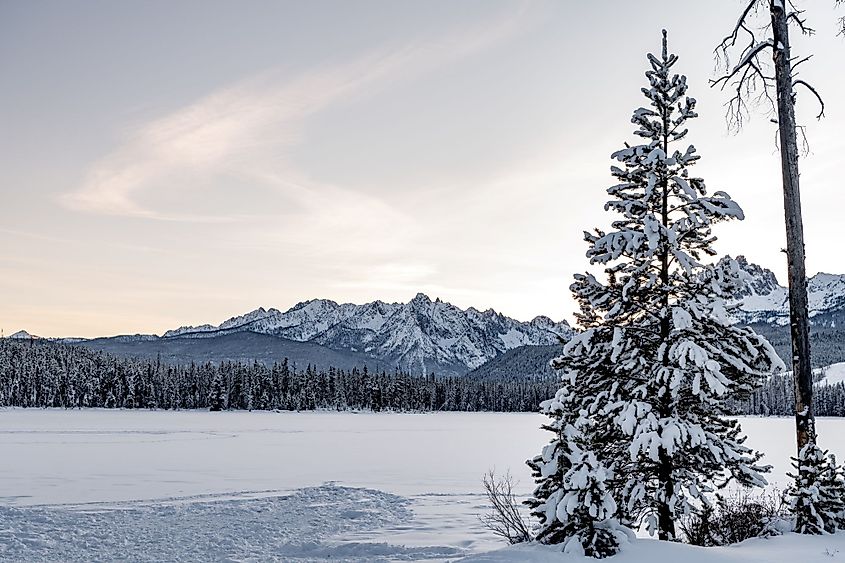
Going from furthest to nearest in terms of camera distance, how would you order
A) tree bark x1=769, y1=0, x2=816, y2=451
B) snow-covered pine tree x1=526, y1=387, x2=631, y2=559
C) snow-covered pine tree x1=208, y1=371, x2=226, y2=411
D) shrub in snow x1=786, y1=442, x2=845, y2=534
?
snow-covered pine tree x1=208, y1=371, x2=226, y2=411 → tree bark x1=769, y1=0, x2=816, y2=451 → shrub in snow x1=786, y1=442, x2=845, y2=534 → snow-covered pine tree x1=526, y1=387, x2=631, y2=559

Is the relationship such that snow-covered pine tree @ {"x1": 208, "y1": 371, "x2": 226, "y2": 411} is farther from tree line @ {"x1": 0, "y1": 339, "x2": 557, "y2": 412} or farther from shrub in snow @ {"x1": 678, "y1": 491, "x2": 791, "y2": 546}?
shrub in snow @ {"x1": 678, "y1": 491, "x2": 791, "y2": 546}

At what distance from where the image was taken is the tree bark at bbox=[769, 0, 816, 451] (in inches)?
453

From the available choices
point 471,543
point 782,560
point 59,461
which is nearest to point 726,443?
point 782,560

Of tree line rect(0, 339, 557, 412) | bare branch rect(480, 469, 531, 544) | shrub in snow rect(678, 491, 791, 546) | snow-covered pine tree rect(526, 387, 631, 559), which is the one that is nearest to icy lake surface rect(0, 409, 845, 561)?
bare branch rect(480, 469, 531, 544)

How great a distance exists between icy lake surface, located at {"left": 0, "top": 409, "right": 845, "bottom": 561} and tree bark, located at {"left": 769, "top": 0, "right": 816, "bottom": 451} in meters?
6.71

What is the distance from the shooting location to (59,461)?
32.3m

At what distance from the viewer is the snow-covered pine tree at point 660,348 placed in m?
10.3

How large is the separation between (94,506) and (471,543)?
10.7 m

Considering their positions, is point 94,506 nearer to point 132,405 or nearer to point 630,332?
point 630,332

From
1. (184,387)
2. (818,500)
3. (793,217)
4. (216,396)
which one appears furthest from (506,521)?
(184,387)

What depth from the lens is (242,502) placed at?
19.8 metres

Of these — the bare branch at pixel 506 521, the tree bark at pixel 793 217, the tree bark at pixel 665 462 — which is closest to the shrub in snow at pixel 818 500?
the tree bark at pixel 793 217

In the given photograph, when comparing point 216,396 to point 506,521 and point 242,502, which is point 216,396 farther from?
point 506,521

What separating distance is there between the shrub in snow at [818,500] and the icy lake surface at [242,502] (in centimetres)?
592
